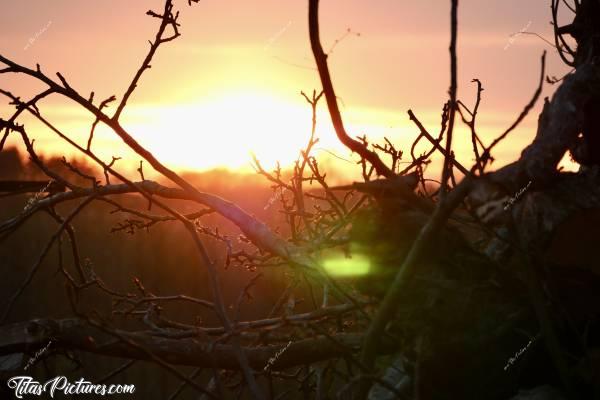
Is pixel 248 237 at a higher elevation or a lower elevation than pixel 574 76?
lower

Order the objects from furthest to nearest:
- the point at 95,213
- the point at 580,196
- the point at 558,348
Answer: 1. the point at 95,213
2. the point at 580,196
3. the point at 558,348

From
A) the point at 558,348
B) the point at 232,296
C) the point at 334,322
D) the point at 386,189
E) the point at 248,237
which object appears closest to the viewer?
the point at 558,348

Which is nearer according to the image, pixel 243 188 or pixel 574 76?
pixel 574 76

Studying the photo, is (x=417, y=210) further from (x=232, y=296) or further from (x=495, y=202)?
(x=232, y=296)

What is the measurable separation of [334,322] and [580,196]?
1757 millimetres

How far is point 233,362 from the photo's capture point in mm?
3084

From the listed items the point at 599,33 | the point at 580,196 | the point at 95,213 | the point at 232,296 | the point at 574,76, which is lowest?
the point at 580,196

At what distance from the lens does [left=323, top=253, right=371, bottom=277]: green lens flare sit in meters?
3.00

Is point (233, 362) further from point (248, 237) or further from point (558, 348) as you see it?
point (558, 348)

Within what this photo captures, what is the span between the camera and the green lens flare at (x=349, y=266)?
3.00 meters

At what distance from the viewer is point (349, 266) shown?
3.05 metres

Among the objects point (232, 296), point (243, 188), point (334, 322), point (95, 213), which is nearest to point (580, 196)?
point (334, 322)

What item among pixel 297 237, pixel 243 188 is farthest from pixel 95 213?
pixel 297 237

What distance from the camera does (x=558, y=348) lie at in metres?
2.53
